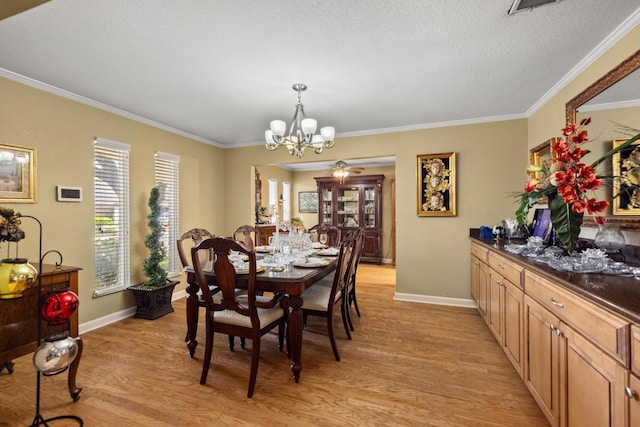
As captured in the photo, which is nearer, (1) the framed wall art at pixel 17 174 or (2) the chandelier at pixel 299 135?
(1) the framed wall art at pixel 17 174

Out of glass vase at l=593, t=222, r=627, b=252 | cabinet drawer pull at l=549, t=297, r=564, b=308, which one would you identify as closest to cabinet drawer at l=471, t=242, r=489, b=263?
glass vase at l=593, t=222, r=627, b=252

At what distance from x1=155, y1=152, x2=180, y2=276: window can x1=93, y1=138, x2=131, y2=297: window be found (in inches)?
19.2

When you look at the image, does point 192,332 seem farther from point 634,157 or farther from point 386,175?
point 386,175

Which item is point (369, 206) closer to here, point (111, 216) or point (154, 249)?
point (154, 249)

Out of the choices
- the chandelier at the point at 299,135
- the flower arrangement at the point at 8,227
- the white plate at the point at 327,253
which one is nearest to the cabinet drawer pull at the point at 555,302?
the white plate at the point at 327,253

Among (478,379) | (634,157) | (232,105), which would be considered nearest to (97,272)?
(232,105)

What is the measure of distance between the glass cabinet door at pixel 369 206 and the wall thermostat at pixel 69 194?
5.48 m

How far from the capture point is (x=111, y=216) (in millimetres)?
3482

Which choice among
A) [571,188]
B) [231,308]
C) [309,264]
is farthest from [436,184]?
[231,308]

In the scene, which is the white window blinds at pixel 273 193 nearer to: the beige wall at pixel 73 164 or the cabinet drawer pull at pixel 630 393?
the beige wall at pixel 73 164

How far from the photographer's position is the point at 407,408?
1908 mm

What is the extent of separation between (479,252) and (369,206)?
4.02 m

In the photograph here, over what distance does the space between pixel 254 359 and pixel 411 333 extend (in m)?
1.75

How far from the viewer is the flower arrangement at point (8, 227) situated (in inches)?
63.1
